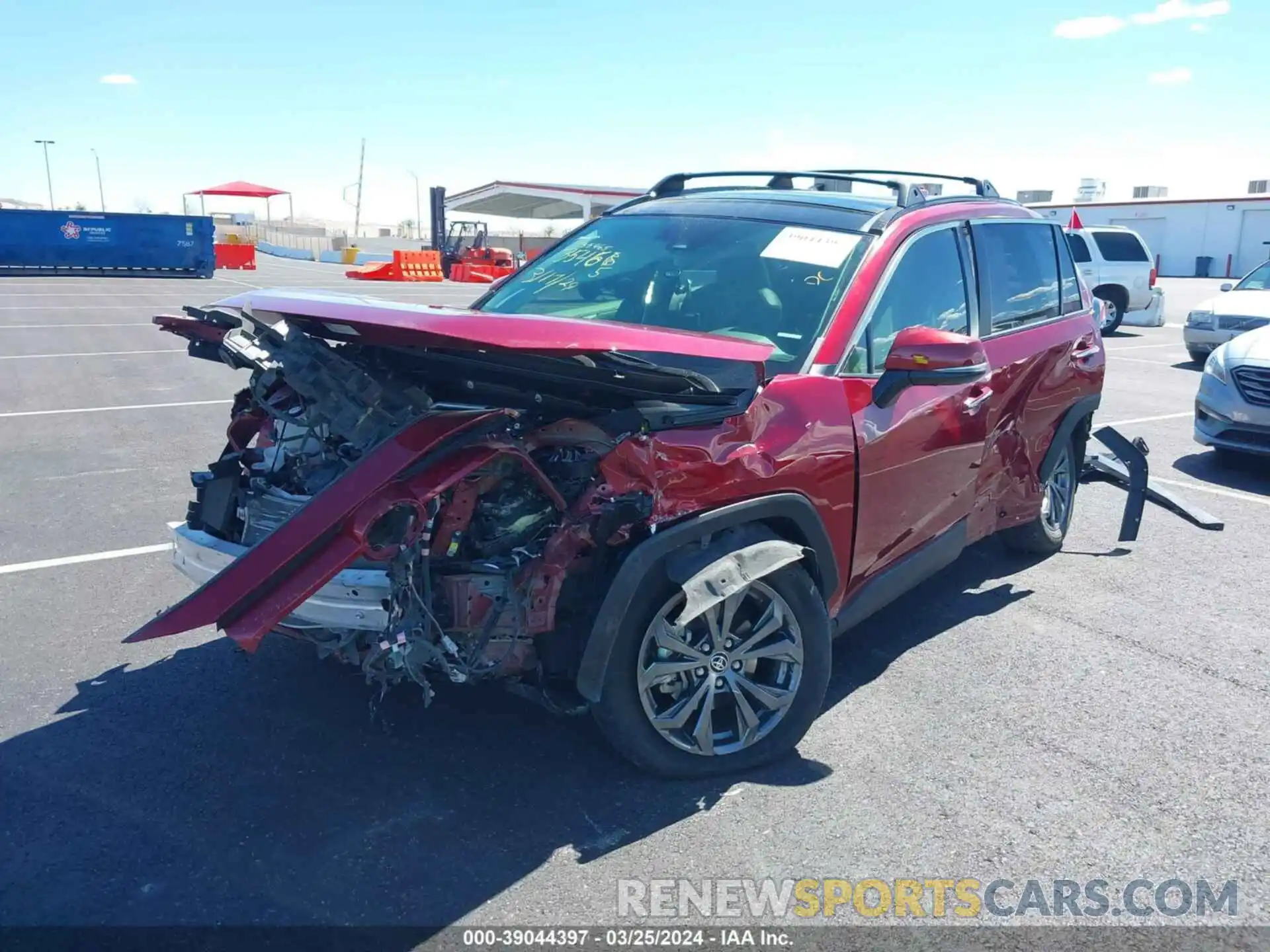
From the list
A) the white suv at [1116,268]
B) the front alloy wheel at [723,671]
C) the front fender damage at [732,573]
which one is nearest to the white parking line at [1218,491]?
the front alloy wheel at [723,671]

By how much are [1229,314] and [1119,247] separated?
624cm

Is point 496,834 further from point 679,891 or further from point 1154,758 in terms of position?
point 1154,758

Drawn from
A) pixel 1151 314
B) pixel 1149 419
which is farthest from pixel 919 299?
pixel 1151 314

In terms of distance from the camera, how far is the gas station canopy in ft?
163

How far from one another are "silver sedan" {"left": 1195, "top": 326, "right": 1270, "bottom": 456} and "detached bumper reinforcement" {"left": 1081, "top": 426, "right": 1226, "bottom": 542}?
1.14 m

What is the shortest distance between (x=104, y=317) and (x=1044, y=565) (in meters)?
18.1

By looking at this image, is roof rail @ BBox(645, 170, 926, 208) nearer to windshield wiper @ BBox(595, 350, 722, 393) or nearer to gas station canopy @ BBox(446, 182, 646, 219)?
windshield wiper @ BBox(595, 350, 722, 393)

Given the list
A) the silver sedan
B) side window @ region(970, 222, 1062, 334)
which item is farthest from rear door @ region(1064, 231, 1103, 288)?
side window @ region(970, 222, 1062, 334)

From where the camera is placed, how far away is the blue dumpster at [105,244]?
3108 centimetres

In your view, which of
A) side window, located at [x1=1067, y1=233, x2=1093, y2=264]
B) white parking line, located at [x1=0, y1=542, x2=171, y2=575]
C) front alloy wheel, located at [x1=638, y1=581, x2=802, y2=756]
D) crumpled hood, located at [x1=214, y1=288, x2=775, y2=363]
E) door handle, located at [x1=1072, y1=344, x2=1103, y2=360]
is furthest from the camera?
side window, located at [x1=1067, y1=233, x2=1093, y2=264]

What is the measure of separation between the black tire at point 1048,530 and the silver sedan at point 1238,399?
2.67 metres

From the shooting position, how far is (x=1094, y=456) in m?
6.38

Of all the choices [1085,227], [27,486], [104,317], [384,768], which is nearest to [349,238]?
[104,317]

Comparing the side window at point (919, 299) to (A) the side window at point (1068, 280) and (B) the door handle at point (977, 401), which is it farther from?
(A) the side window at point (1068, 280)
